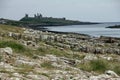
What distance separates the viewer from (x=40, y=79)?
14.0m

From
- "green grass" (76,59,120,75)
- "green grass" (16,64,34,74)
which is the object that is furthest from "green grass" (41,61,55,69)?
"green grass" (76,59,120,75)

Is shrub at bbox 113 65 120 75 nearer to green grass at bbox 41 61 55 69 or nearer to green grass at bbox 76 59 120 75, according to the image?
green grass at bbox 76 59 120 75

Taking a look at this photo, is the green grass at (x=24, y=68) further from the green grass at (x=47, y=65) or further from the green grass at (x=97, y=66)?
the green grass at (x=97, y=66)

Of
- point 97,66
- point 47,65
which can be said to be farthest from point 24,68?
point 97,66

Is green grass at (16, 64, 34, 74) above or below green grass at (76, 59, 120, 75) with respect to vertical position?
above

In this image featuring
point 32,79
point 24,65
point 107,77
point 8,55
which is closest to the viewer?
point 32,79

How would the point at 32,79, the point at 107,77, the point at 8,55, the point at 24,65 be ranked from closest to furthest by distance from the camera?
the point at 32,79 → the point at 107,77 → the point at 24,65 → the point at 8,55

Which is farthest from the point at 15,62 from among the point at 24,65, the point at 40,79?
the point at 40,79

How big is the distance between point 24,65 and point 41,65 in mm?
1165

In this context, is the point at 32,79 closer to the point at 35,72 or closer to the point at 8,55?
the point at 35,72

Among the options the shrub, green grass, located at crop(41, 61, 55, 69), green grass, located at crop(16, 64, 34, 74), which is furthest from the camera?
the shrub

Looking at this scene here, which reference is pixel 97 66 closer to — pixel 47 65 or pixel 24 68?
pixel 47 65

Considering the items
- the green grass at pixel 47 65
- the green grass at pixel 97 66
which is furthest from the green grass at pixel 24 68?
the green grass at pixel 97 66

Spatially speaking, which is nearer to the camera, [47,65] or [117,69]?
[47,65]
